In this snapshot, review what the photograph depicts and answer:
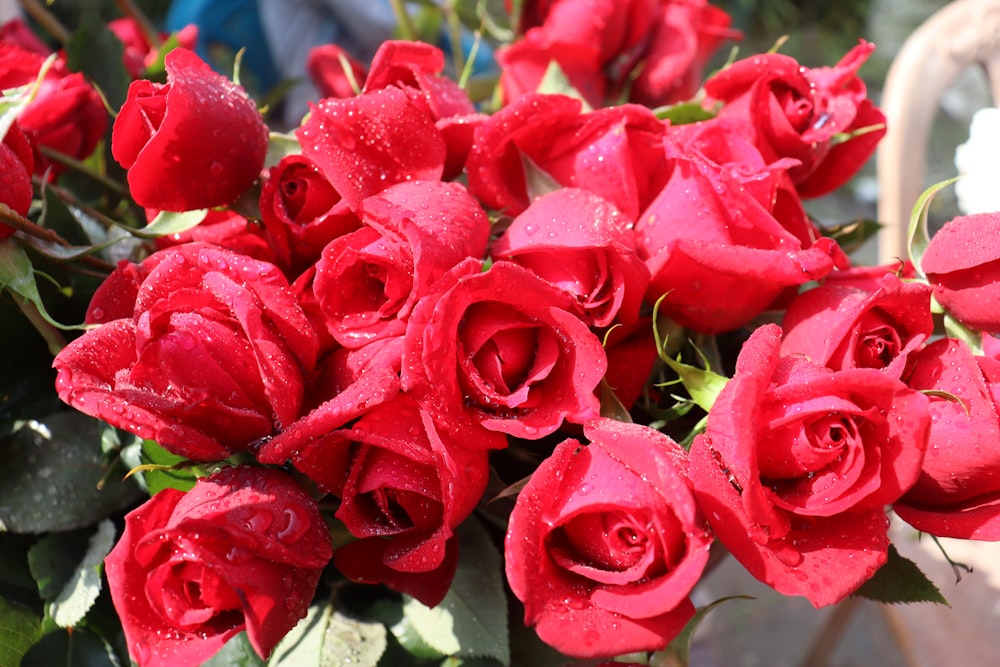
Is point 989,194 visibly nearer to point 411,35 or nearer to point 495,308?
point 495,308

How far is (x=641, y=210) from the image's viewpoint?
1.25 feet

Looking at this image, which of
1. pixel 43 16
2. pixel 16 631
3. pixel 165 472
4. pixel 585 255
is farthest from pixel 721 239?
pixel 43 16

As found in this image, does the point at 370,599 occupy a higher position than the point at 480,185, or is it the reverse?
the point at 480,185

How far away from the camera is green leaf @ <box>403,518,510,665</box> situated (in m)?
0.38

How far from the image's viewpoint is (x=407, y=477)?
12.0 inches

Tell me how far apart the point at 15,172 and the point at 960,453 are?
0.41 metres

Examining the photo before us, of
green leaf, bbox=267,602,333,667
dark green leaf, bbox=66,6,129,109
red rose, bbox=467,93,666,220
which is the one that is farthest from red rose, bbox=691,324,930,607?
dark green leaf, bbox=66,6,129,109

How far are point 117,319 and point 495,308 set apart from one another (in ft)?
0.54

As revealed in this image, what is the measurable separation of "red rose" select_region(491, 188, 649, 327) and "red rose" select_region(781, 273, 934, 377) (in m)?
0.08

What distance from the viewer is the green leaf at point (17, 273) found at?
33 centimetres

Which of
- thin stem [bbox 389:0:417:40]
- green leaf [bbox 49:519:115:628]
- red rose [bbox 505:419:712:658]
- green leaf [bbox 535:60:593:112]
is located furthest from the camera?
thin stem [bbox 389:0:417:40]

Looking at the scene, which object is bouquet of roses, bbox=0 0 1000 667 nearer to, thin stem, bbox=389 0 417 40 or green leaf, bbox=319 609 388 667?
green leaf, bbox=319 609 388 667

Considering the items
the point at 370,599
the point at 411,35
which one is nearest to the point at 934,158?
the point at 411,35

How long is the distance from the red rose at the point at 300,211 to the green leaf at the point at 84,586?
0.17 metres
